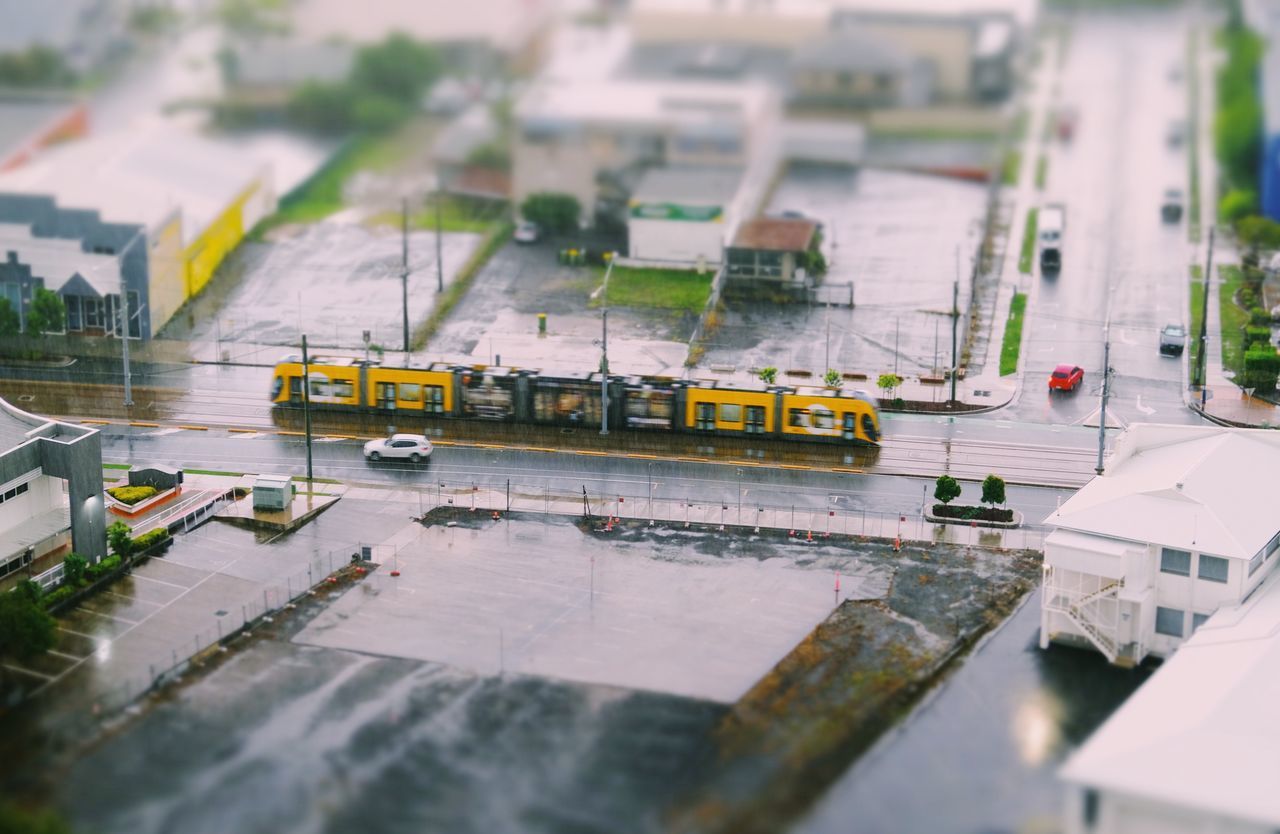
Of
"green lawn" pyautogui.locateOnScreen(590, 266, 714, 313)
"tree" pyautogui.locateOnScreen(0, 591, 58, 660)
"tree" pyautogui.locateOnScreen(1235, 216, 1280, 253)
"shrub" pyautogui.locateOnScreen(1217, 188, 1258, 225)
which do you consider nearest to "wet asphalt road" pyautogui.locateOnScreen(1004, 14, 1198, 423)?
"shrub" pyautogui.locateOnScreen(1217, 188, 1258, 225)

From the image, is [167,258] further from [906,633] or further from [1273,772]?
[1273,772]

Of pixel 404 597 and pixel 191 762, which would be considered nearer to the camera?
pixel 191 762

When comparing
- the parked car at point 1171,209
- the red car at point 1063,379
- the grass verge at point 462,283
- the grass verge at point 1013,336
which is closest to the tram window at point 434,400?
the grass verge at point 462,283

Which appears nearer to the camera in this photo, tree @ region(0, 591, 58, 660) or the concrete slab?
tree @ region(0, 591, 58, 660)

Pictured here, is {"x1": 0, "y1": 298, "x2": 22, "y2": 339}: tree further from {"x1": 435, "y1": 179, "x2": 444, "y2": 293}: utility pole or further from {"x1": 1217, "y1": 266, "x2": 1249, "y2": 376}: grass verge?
{"x1": 1217, "y1": 266, "x2": 1249, "y2": 376}: grass verge

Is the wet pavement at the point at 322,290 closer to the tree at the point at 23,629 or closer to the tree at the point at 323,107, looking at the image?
the tree at the point at 323,107

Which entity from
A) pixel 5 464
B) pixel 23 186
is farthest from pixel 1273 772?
pixel 23 186
